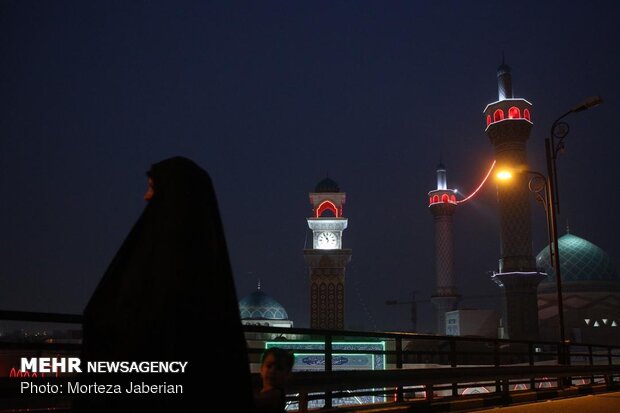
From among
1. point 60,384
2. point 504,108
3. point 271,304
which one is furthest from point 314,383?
point 271,304

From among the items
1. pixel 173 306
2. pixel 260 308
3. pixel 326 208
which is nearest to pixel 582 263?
pixel 326 208

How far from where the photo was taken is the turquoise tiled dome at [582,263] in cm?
7244

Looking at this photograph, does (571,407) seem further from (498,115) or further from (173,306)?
(498,115)

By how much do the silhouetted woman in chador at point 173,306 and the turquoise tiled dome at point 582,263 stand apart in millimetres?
75174

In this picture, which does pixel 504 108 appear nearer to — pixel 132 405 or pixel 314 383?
pixel 314 383

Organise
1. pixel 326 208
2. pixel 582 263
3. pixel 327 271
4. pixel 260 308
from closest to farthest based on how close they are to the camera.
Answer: pixel 327 271 → pixel 326 208 → pixel 582 263 → pixel 260 308

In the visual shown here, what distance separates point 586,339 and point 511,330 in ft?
47.8

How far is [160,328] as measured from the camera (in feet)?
8.40

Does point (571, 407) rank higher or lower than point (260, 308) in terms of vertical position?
lower

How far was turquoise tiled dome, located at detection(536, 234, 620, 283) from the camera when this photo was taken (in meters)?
72.4

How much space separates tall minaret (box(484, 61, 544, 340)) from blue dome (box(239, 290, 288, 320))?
2916 centimetres

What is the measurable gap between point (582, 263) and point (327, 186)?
31.7 m

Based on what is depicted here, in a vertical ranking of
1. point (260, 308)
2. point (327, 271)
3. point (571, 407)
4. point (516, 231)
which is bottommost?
point (571, 407)

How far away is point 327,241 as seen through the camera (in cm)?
6206
